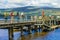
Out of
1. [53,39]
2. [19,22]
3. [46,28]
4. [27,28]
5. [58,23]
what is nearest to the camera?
[19,22]

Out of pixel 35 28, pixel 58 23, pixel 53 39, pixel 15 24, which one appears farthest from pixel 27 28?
pixel 58 23

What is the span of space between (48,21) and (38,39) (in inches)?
981

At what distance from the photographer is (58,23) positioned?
7956cm

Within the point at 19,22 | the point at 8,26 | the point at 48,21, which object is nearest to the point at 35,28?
the point at 48,21

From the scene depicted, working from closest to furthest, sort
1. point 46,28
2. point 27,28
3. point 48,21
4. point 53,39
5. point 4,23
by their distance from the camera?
point 4,23
point 53,39
point 27,28
point 46,28
point 48,21

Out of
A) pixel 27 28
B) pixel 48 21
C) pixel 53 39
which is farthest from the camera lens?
pixel 48 21

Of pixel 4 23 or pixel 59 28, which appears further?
pixel 59 28

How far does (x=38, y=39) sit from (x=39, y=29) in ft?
56.3

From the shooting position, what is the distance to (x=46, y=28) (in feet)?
203

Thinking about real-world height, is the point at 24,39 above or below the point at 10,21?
below

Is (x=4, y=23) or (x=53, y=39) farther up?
(x=4, y=23)

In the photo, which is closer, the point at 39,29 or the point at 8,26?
the point at 8,26

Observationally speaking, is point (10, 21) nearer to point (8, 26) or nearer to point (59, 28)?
point (8, 26)

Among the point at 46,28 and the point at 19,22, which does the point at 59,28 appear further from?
the point at 19,22
